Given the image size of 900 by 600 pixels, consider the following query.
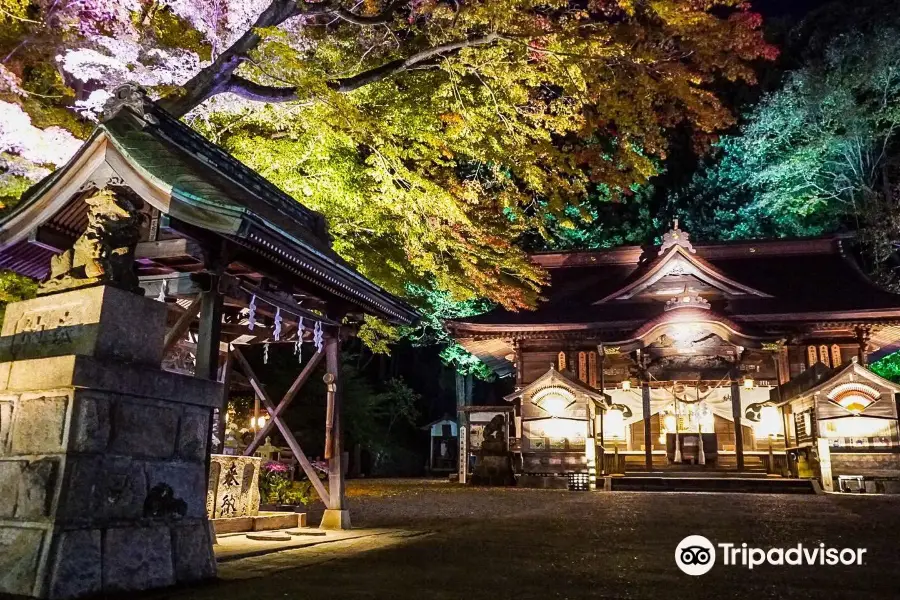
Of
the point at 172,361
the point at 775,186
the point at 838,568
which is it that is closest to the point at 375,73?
the point at 172,361

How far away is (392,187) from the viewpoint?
1075 cm

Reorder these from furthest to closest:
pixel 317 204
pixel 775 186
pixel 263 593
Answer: pixel 775 186 → pixel 317 204 → pixel 263 593

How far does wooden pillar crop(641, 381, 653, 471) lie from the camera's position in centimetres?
2014

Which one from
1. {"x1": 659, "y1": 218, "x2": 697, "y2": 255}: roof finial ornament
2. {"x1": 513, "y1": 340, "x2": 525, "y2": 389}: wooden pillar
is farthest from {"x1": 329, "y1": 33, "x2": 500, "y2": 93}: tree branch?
{"x1": 659, "y1": 218, "x2": 697, "y2": 255}: roof finial ornament

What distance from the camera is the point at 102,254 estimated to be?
4.31 meters

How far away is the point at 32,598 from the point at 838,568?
5734 mm

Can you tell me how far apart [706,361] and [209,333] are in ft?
61.6

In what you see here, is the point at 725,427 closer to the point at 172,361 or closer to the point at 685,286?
the point at 685,286

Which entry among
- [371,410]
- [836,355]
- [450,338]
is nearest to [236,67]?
[836,355]

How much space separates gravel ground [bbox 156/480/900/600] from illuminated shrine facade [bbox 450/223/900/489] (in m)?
6.89

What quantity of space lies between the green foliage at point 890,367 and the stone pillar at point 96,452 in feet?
94.9

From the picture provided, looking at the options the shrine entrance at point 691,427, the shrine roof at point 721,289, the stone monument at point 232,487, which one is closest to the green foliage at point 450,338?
the shrine roof at point 721,289

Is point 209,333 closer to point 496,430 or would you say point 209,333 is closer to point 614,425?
point 496,430

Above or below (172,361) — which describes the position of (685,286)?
above
